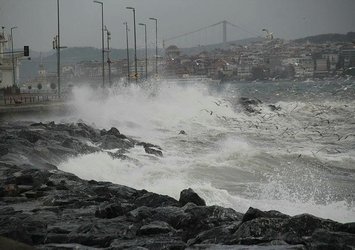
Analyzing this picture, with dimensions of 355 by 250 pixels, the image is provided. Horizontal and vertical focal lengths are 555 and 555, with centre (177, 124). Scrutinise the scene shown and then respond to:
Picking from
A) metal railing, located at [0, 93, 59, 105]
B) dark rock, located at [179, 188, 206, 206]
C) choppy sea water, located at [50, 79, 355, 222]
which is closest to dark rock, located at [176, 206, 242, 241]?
dark rock, located at [179, 188, 206, 206]

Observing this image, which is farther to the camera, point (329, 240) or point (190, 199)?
point (190, 199)

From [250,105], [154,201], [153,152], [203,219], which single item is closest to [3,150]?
[153,152]

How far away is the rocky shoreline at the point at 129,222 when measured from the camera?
5.96m

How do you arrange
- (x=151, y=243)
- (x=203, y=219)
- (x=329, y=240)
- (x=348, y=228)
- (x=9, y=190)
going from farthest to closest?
(x=9, y=190) → (x=203, y=219) → (x=348, y=228) → (x=151, y=243) → (x=329, y=240)

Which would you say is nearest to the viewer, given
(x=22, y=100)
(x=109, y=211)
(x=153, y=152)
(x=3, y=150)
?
(x=109, y=211)

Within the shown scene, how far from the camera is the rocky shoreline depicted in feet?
19.6

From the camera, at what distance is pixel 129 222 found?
7.09 m

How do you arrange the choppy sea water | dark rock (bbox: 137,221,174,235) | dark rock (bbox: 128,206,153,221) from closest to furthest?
dark rock (bbox: 137,221,174,235), dark rock (bbox: 128,206,153,221), the choppy sea water

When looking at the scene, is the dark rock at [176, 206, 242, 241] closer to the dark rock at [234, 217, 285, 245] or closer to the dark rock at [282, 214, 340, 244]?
the dark rock at [234, 217, 285, 245]

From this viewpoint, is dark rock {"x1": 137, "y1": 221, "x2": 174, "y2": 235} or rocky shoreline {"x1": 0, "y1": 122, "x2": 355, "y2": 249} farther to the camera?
dark rock {"x1": 137, "y1": 221, "x2": 174, "y2": 235}

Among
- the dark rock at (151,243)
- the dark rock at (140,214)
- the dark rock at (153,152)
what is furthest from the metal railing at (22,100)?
the dark rock at (151,243)

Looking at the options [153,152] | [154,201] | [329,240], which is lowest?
[153,152]

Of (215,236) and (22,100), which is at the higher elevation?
(22,100)

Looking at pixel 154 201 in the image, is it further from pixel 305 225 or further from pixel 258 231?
pixel 305 225
